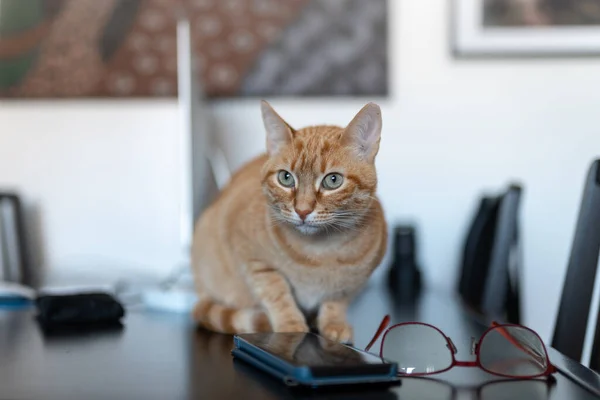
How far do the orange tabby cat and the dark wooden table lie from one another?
0.07m

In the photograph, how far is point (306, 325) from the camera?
3.55ft

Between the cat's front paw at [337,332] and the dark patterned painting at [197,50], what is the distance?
3.12ft

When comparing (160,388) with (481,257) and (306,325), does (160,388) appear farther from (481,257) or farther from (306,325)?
(481,257)

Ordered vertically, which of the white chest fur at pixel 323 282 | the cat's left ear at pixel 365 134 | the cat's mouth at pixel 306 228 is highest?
the cat's left ear at pixel 365 134

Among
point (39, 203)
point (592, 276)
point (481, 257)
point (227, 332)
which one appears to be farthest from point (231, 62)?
point (592, 276)

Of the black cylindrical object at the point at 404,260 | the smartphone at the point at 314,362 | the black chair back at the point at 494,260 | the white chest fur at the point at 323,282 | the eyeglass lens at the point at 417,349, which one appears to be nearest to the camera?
the smartphone at the point at 314,362

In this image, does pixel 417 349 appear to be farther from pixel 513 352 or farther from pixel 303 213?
pixel 303 213

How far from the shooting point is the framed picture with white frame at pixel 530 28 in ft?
6.26

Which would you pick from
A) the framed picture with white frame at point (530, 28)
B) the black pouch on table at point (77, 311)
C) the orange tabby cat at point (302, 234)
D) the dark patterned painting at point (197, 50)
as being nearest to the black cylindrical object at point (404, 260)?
the dark patterned painting at point (197, 50)

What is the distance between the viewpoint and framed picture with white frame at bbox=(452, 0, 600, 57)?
191 centimetres

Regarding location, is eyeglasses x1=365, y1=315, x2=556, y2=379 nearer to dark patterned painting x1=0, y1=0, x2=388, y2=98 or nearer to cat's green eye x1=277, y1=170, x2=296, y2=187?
cat's green eye x1=277, y1=170, x2=296, y2=187

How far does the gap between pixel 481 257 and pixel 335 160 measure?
783mm

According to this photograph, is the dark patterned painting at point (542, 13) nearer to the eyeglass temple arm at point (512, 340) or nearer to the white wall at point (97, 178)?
the white wall at point (97, 178)

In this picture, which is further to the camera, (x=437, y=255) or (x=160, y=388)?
(x=437, y=255)
